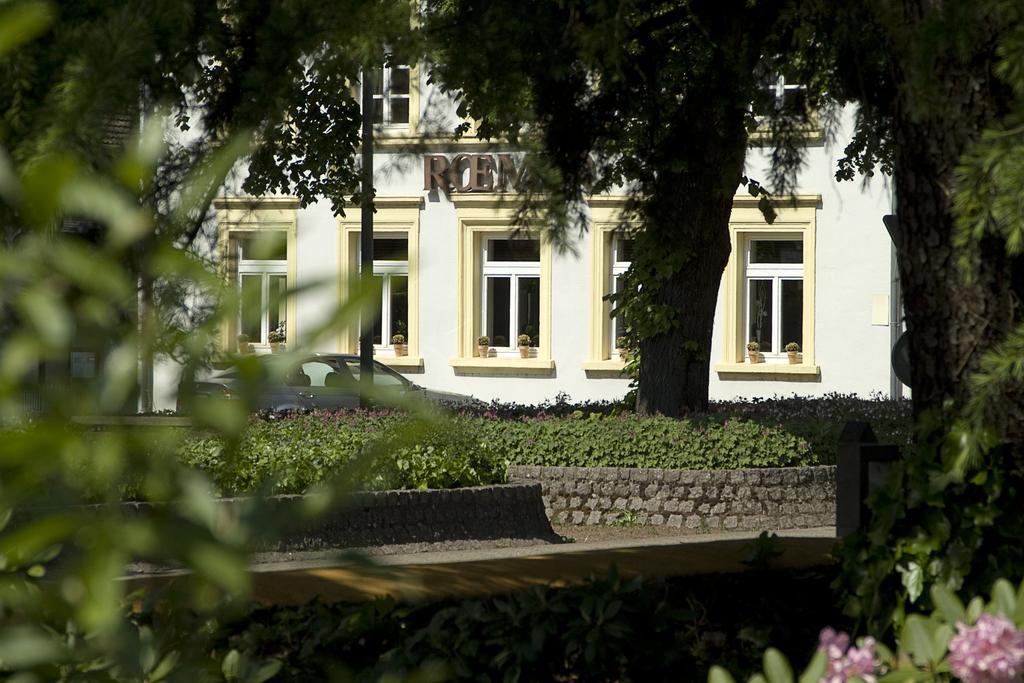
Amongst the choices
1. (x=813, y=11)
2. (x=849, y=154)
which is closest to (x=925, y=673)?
(x=813, y=11)

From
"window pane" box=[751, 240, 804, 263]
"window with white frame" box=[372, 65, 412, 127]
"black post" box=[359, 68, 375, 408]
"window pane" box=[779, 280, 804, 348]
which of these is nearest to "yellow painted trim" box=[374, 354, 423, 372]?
"window with white frame" box=[372, 65, 412, 127]

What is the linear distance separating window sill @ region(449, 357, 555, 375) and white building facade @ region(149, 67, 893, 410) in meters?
0.03

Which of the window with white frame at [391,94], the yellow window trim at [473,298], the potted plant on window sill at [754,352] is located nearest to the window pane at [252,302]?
the window with white frame at [391,94]

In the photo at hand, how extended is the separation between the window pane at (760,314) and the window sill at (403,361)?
20.8 ft

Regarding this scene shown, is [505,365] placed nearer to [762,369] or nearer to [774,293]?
[762,369]

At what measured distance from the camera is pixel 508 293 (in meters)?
30.1

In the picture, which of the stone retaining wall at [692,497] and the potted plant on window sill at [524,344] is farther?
the potted plant on window sill at [524,344]

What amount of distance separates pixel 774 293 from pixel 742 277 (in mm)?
644

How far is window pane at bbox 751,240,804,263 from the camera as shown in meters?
28.1

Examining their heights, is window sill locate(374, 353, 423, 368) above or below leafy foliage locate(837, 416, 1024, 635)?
below

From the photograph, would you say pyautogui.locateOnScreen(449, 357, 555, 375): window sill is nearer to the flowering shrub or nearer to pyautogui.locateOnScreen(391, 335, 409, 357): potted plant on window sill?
pyautogui.locateOnScreen(391, 335, 409, 357): potted plant on window sill

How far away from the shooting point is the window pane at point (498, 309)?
30.1 m

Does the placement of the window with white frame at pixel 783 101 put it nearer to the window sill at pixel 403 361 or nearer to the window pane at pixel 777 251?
the window pane at pixel 777 251

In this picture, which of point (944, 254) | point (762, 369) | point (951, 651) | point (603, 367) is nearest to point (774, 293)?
point (762, 369)
